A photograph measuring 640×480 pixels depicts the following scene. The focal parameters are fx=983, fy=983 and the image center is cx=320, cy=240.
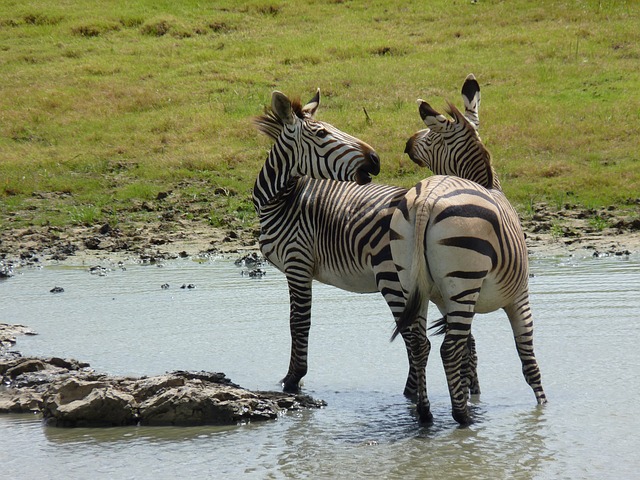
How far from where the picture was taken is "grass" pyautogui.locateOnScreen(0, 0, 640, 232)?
17.6 metres

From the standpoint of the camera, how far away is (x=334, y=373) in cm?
823

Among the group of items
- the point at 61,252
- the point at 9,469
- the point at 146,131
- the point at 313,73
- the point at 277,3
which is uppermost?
the point at 277,3

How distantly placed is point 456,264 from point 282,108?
2356 mm

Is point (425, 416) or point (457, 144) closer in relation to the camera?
point (425, 416)

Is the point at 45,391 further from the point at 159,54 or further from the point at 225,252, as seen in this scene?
the point at 159,54

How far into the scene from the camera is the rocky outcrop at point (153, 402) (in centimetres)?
695

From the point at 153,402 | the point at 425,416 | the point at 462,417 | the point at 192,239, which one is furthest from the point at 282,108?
the point at 192,239

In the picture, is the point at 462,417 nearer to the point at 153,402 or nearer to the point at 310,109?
the point at 153,402

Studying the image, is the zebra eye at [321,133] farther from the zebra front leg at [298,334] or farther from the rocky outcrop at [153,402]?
the rocky outcrop at [153,402]

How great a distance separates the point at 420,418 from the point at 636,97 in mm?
16148

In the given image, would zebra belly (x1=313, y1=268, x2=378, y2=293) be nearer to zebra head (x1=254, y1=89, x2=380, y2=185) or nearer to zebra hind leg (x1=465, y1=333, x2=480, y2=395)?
zebra head (x1=254, y1=89, x2=380, y2=185)

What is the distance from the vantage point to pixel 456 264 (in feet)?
20.2

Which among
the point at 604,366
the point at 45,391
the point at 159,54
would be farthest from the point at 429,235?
the point at 159,54

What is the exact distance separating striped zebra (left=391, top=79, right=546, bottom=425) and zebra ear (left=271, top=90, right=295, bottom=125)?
167 cm
